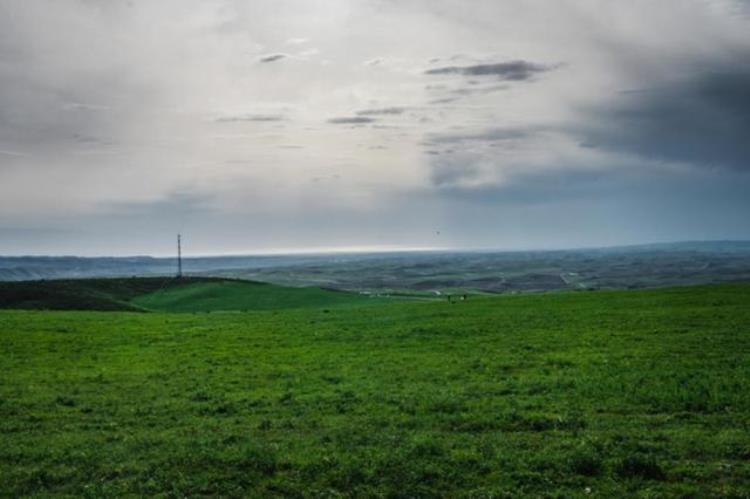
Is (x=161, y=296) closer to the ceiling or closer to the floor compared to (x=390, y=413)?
closer to the floor

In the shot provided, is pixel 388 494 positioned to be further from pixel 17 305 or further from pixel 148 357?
pixel 17 305

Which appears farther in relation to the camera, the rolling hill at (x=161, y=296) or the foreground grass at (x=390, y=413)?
the rolling hill at (x=161, y=296)

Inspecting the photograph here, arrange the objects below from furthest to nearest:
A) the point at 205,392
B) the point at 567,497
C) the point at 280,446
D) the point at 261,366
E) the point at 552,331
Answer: the point at 552,331
the point at 261,366
the point at 205,392
the point at 280,446
the point at 567,497

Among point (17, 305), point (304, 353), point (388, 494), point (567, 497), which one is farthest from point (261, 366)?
point (17, 305)

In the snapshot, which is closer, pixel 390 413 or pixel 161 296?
pixel 390 413

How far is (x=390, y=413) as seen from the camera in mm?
20859

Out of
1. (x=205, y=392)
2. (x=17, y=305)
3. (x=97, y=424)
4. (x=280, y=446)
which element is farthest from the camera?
(x=17, y=305)

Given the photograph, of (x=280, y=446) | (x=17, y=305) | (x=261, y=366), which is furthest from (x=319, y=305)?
(x=280, y=446)

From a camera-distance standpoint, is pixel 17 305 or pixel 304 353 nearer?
pixel 304 353

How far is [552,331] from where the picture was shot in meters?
41.1

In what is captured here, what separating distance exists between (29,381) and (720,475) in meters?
28.2

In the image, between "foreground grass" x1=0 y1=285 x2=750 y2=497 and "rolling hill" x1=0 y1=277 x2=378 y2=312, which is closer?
"foreground grass" x1=0 y1=285 x2=750 y2=497

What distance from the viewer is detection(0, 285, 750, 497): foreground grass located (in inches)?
581

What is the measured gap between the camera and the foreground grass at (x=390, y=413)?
48.4 feet
